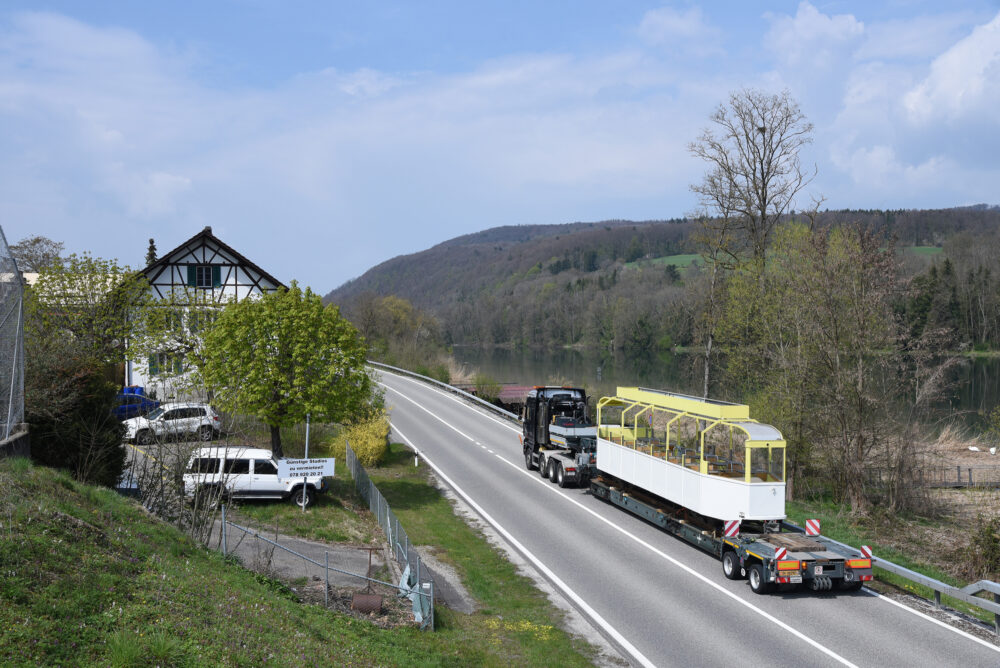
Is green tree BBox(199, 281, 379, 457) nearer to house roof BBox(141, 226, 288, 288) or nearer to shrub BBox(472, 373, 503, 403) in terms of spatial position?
house roof BBox(141, 226, 288, 288)

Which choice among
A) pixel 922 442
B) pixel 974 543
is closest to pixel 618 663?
pixel 974 543

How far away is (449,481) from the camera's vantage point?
27.2 metres

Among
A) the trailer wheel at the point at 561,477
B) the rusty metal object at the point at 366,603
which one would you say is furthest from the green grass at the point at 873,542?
the rusty metal object at the point at 366,603

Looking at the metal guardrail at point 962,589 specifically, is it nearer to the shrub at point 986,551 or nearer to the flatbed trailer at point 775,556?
the flatbed trailer at point 775,556

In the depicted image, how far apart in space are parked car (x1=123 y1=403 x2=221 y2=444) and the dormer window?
1651 cm

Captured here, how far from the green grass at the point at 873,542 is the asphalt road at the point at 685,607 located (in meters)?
1.59

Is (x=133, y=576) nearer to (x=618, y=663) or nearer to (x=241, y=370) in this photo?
(x=618, y=663)

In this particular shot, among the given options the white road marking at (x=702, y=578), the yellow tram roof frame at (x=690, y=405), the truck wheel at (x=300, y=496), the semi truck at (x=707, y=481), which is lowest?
the white road marking at (x=702, y=578)

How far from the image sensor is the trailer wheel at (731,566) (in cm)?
1559

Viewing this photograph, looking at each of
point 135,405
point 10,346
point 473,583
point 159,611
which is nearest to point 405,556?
point 473,583

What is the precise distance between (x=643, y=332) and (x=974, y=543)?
321 feet

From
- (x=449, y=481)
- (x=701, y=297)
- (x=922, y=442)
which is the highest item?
(x=701, y=297)

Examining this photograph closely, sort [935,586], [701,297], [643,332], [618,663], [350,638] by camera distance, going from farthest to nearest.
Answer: [643,332] → [701,297] → [935,586] → [618,663] → [350,638]

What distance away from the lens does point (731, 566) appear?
15.7 meters
